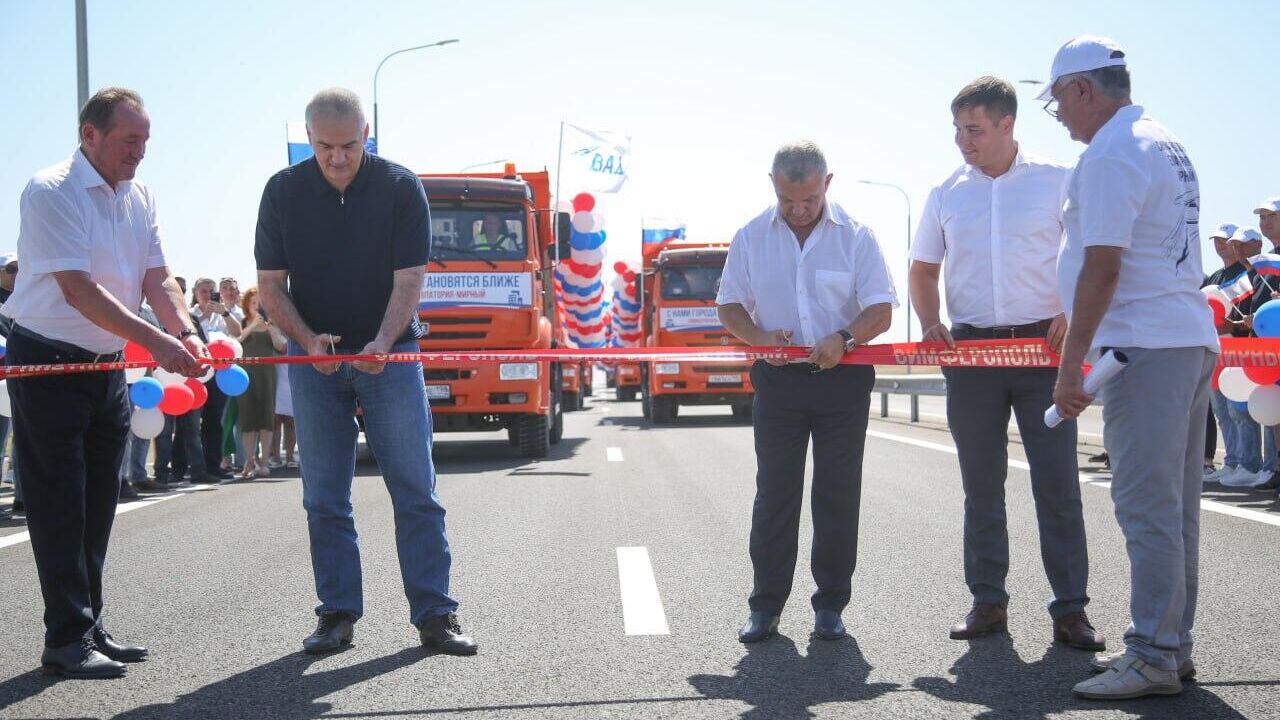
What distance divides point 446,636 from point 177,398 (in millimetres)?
5636

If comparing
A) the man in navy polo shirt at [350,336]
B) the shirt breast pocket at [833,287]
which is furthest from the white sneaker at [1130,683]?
the man in navy polo shirt at [350,336]

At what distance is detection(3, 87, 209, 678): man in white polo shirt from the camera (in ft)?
14.5

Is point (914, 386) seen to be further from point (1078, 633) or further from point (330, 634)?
point (330, 634)

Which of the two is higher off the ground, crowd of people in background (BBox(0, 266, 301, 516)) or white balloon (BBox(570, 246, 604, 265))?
white balloon (BBox(570, 246, 604, 265))

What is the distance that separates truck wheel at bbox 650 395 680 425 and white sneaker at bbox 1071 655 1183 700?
18638 millimetres

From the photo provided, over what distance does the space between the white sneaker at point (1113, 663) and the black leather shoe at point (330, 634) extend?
8.86 ft

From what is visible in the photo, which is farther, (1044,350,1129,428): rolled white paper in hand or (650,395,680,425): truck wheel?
(650,395,680,425): truck wheel

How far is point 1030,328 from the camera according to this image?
5.00m

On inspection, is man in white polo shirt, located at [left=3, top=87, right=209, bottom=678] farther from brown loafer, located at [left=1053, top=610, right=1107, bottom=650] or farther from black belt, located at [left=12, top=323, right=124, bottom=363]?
brown loafer, located at [left=1053, top=610, right=1107, bottom=650]

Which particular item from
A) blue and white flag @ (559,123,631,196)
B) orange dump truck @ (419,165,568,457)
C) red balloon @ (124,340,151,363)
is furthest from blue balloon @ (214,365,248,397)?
blue and white flag @ (559,123,631,196)

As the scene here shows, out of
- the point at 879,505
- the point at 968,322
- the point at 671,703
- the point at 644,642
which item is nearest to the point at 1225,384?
the point at 879,505

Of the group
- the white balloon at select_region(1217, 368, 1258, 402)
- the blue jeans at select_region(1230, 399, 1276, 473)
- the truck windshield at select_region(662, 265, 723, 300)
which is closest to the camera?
the white balloon at select_region(1217, 368, 1258, 402)

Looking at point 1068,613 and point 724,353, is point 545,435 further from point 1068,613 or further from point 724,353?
point 1068,613

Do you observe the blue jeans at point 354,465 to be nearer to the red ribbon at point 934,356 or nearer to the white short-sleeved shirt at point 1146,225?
the red ribbon at point 934,356
